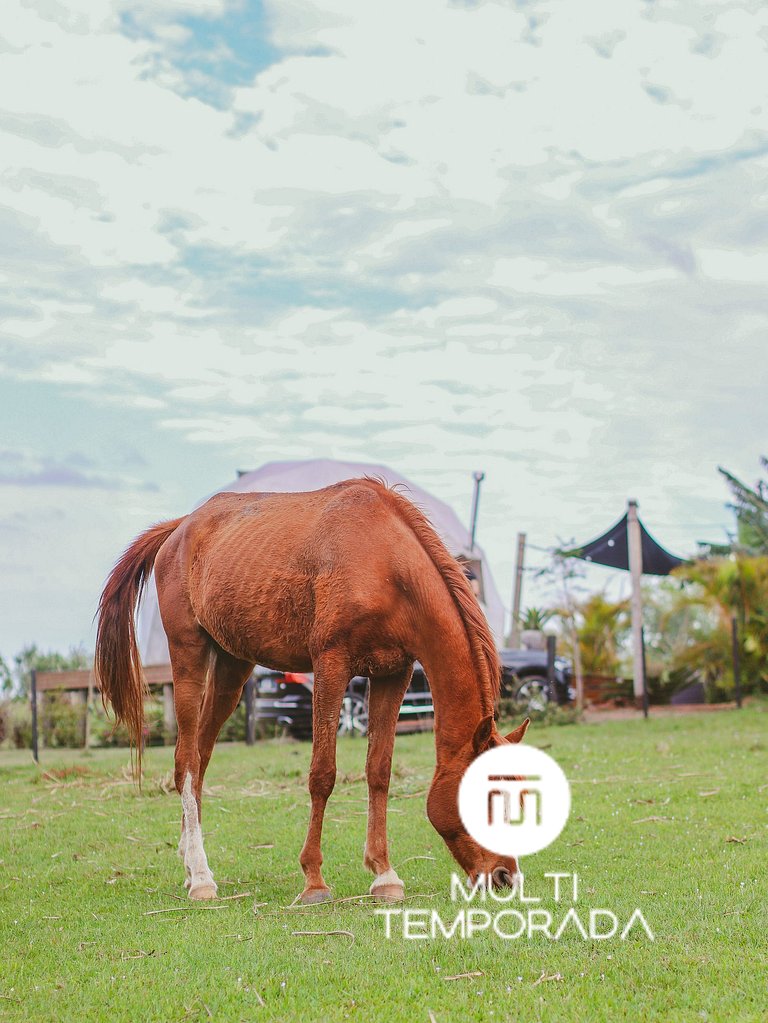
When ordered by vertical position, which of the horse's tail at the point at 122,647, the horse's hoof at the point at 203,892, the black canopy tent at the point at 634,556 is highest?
the black canopy tent at the point at 634,556

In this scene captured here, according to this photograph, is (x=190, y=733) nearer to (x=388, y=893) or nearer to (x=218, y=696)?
(x=218, y=696)

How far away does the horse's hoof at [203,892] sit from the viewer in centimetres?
597

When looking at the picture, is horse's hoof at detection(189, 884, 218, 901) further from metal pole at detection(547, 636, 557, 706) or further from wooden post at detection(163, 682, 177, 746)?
metal pole at detection(547, 636, 557, 706)

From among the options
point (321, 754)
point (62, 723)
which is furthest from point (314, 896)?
point (62, 723)

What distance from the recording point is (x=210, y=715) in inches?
280

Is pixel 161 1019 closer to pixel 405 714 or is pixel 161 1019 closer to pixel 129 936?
pixel 129 936

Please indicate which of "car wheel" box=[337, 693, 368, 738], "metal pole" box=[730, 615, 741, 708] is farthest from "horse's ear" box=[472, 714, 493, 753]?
"metal pole" box=[730, 615, 741, 708]

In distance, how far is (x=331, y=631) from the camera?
5.76m

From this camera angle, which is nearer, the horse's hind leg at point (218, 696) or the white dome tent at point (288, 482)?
the horse's hind leg at point (218, 696)

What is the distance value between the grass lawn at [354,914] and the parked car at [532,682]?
7.88 metres

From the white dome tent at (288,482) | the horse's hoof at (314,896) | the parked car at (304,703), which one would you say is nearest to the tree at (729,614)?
the white dome tent at (288,482)

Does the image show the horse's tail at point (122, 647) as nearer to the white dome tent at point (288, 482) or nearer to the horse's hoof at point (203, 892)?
the horse's hoof at point (203, 892)

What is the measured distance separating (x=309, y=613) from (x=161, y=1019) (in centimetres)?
254

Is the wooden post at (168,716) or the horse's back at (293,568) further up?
the horse's back at (293,568)
